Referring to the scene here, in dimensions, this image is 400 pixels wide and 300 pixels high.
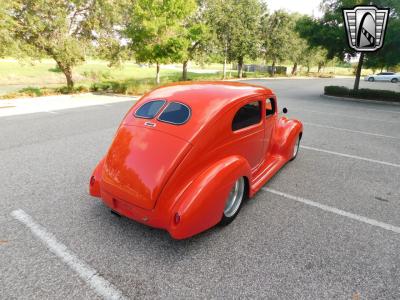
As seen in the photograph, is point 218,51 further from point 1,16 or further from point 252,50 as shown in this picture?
point 1,16

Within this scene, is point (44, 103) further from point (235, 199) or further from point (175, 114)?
point (235, 199)

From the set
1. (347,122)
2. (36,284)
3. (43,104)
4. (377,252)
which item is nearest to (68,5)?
(43,104)

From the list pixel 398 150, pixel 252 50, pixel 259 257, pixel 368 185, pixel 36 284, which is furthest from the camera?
pixel 252 50

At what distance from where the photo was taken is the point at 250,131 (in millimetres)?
3811

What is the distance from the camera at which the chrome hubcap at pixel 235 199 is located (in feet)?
11.4

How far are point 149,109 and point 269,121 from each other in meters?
2.05

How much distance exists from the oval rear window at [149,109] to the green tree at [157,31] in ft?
44.2

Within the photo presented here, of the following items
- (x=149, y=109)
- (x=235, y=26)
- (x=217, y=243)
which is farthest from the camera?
(x=235, y=26)

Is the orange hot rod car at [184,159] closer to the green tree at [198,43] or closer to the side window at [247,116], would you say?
the side window at [247,116]

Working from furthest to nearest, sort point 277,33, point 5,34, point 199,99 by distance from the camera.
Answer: point 277,33 → point 5,34 → point 199,99

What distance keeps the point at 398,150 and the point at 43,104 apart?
13343 millimetres

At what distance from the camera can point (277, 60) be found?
38.6 m

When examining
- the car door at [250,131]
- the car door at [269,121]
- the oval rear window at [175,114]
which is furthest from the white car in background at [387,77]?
the oval rear window at [175,114]

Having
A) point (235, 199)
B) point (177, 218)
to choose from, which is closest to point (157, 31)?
point (235, 199)
